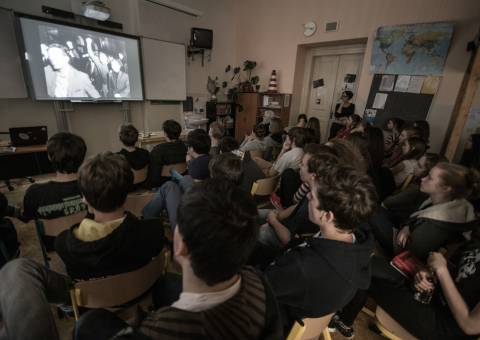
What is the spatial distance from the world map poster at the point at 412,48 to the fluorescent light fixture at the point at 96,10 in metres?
4.52

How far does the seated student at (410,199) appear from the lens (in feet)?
6.22

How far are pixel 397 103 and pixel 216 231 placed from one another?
4.65 m

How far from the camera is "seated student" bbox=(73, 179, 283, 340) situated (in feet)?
1.74

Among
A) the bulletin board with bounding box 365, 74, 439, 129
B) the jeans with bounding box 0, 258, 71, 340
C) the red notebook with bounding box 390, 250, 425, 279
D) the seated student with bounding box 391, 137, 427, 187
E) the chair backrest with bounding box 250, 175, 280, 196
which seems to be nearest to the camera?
the jeans with bounding box 0, 258, 71, 340

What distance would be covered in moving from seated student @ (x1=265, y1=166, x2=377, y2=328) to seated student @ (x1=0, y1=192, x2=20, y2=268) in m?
1.61

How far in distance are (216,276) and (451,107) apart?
4.70 m

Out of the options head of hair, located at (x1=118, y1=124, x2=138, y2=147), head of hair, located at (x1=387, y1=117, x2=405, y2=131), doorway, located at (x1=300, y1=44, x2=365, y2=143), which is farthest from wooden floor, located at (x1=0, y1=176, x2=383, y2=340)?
doorway, located at (x1=300, y1=44, x2=365, y2=143)

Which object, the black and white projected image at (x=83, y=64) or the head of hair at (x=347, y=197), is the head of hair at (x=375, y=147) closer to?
the head of hair at (x=347, y=197)

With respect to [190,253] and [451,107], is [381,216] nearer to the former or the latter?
[190,253]

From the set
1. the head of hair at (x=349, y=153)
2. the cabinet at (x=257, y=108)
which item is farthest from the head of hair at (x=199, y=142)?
the cabinet at (x=257, y=108)

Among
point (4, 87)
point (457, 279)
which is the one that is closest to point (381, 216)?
point (457, 279)

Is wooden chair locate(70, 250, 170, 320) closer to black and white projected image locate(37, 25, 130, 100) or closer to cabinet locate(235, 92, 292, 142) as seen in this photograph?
black and white projected image locate(37, 25, 130, 100)

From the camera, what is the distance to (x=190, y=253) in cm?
59

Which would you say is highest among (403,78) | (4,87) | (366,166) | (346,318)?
(403,78)
